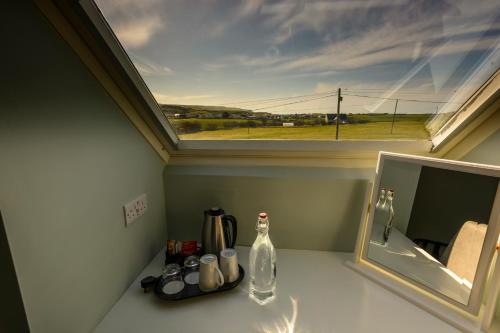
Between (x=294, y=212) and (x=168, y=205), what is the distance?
695 millimetres

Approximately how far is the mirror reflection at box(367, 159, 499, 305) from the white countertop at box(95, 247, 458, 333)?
0.14 metres

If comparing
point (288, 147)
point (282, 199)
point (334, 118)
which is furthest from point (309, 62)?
point (282, 199)

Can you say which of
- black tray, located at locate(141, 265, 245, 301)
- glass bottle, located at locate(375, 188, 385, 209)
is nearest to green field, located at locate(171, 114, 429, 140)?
glass bottle, located at locate(375, 188, 385, 209)

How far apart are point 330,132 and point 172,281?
3.24 feet

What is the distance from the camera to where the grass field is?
3.69 ft

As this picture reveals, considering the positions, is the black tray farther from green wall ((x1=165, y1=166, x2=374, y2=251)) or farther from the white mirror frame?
the white mirror frame

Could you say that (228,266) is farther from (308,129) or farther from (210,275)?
(308,129)

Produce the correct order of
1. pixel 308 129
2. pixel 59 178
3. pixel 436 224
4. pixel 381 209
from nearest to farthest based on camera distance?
pixel 59 178 → pixel 436 224 → pixel 381 209 → pixel 308 129

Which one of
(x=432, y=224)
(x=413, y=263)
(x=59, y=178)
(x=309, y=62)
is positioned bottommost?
(x=413, y=263)

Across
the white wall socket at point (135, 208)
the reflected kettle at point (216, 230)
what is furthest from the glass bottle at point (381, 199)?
the white wall socket at point (135, 208)

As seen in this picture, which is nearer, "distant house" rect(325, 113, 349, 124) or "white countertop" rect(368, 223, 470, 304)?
"white countertop" rect(368, 223, 470, 304)

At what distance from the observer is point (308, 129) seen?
1.18 metres

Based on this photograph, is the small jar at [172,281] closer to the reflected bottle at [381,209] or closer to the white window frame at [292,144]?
the white window frame at [292,144]

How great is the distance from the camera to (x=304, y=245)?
1.29 metres
